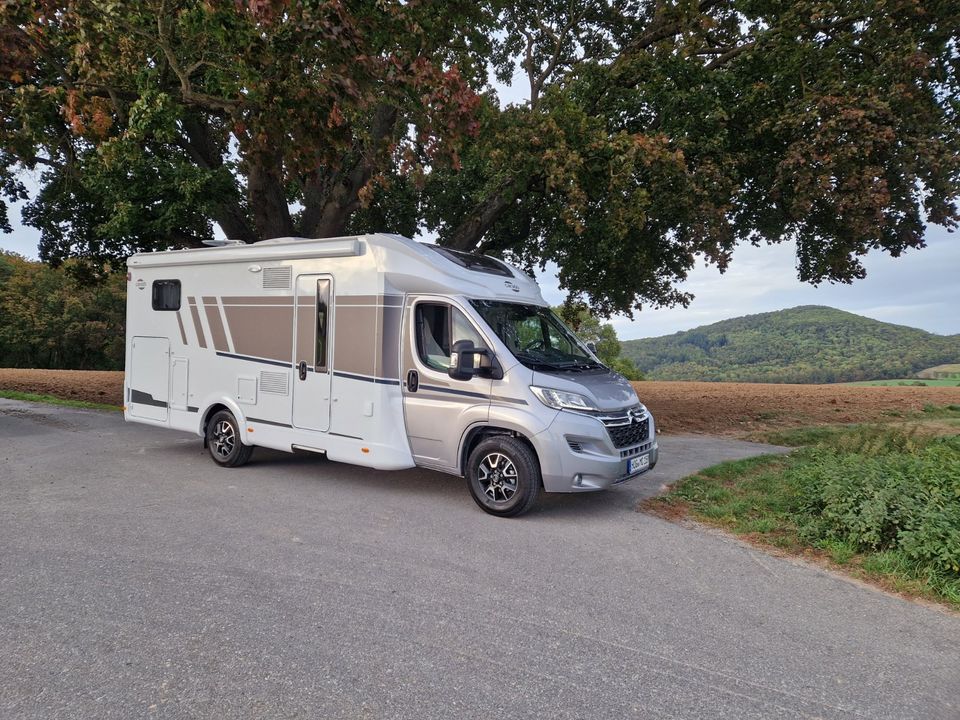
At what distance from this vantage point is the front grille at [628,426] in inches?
248

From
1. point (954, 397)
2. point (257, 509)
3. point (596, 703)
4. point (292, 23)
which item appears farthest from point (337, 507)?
point (954, 397)

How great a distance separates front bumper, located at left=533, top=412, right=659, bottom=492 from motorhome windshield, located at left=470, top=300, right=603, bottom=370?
71cm

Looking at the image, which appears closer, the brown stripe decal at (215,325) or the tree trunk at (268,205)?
the brown stripe decal at (215,325)

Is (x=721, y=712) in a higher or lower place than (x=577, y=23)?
lower

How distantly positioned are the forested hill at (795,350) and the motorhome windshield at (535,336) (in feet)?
86.8

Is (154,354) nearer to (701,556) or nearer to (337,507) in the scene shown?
(337,507)

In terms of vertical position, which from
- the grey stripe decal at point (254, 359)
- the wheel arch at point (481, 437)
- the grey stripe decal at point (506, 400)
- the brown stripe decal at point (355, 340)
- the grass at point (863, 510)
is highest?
the brown stripe decal at point (355, 340)

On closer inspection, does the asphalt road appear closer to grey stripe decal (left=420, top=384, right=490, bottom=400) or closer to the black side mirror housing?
grey stripe decal (left=420, top=384, right=490, bottom=400)

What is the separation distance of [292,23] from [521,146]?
17.3 feet

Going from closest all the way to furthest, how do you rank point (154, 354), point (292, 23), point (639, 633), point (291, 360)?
point (639, 633) < point (292, 23) < point (291, 360) < point (154, 354)

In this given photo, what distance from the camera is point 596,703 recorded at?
10.1 feet

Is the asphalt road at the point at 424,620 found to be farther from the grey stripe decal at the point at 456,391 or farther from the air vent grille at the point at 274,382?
the air vent grille at the point at 274,382

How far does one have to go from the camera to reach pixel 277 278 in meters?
7.89

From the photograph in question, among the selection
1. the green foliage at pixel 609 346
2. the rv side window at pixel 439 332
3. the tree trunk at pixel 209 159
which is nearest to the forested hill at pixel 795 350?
the green foliage at pixel 609 346
